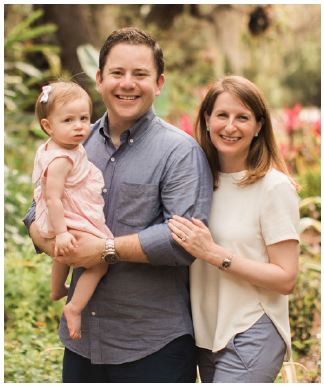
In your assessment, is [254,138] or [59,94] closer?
[59,94]

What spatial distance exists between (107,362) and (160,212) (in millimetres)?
687

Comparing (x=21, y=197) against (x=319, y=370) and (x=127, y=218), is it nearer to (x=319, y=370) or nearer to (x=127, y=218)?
(x=319, y=370)

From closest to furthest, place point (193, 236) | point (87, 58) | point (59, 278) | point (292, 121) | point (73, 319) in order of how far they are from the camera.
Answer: point (193, 236) < point (73, 319) < point (59, 278) < point (87, 58) < point (292, 121)

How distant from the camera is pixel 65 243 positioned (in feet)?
10.0

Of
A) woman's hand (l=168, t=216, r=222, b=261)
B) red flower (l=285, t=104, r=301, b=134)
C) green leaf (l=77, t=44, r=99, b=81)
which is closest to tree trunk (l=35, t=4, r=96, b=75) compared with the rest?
green leaf (l=77, t=44, r=99, b=81)

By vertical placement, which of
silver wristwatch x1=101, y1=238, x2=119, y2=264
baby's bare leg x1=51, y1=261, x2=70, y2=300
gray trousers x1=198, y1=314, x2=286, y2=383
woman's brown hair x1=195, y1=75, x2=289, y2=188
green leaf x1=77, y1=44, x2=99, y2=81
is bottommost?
gray trousers x1=198, y1=314, x2=286, y2=383

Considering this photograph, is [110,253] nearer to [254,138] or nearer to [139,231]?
[139,231]

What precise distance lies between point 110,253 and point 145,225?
0.71 feet

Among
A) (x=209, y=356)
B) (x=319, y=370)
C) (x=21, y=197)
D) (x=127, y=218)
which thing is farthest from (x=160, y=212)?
(x=21, y=197)

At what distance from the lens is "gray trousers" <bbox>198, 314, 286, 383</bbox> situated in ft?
9.98

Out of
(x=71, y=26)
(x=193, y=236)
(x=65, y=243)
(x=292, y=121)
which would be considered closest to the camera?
(x=193, y=236)

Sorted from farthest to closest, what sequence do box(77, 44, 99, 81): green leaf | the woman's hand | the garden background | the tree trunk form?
the tree trunk
box(77, 44, 99, 81): green leaf
the garden background
the woman's hand

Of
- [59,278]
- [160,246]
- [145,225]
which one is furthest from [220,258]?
[59,278]

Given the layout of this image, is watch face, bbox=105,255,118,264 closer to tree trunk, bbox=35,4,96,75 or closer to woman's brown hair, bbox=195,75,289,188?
woman's brown hair, bbox=195,75,289,188
